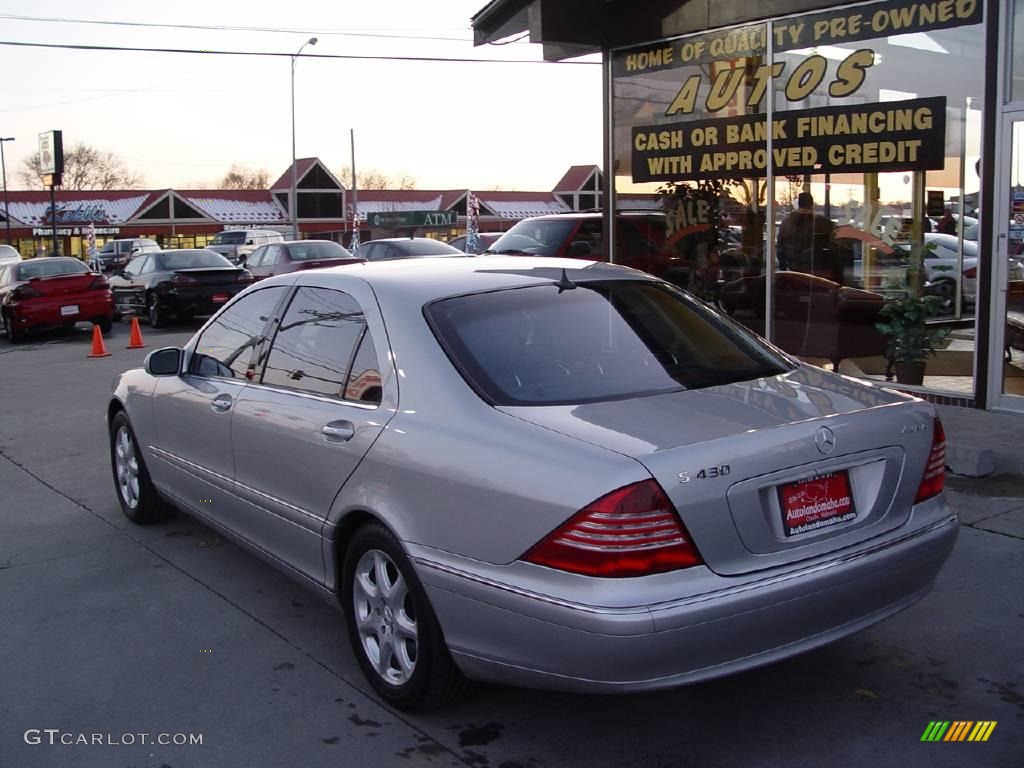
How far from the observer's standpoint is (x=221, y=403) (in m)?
4.96

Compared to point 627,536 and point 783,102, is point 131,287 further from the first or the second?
point 627,536

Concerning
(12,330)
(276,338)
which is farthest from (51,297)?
Answer: (276,338)

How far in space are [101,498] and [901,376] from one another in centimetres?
663

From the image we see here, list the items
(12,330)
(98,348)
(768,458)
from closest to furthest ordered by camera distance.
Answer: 1. (768,458)
2. (98,348)
3. (12,330)

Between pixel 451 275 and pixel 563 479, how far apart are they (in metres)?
1.52

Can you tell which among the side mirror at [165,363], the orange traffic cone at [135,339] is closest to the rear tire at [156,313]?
the orange traffic cone at [135,339]

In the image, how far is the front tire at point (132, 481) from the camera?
6.20m

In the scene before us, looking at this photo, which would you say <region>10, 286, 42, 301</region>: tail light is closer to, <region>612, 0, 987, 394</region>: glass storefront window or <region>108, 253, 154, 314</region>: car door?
<region>108, 253, 154, 314</region>: car door

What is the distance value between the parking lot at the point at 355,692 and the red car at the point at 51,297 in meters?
15.0

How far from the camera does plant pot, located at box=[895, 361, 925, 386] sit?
902cm

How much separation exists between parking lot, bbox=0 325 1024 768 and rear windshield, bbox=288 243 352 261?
16230 millimetres

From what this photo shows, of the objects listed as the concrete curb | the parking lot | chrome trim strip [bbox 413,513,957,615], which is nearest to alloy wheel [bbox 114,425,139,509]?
the parking lot

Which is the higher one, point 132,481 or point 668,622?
point 668,622

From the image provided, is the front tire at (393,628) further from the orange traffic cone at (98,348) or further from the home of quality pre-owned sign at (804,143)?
the orange traffic cone at (98,348)
